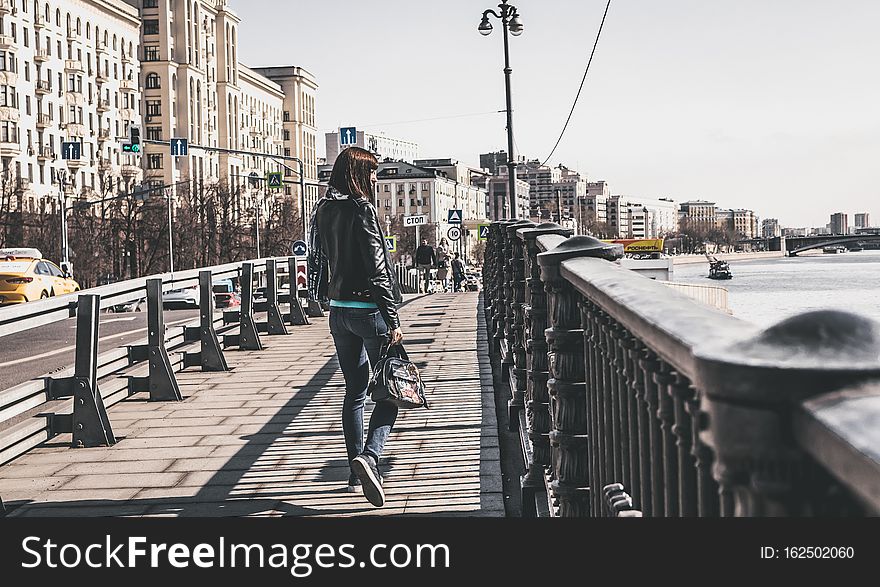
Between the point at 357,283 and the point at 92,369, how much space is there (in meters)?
2.68

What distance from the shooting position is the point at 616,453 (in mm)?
2807

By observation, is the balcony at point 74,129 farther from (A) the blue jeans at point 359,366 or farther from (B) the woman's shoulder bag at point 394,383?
(B) the woman's shoulder bag at point 394,383

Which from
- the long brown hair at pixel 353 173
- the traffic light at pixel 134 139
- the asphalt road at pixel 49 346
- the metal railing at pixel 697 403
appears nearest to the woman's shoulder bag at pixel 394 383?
the long brown hair at pixel 353 173

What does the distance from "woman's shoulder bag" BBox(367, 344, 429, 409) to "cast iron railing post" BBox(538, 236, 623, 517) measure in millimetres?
Answer: 2233

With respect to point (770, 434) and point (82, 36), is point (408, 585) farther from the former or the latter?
point (82, 36)

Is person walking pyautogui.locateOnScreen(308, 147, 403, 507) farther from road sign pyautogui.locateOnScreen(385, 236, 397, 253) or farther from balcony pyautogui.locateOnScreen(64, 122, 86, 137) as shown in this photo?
balcony pyautogui.locateOnScreen(64, 122, 86, 137)

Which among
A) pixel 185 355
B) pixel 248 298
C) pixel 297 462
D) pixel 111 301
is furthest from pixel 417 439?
pixel 248 298

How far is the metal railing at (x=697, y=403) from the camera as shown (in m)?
0.97

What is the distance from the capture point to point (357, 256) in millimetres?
5969

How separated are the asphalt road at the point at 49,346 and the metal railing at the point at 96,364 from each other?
45 cm

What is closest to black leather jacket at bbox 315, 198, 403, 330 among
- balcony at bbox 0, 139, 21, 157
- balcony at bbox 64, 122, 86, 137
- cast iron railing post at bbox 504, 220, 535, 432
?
cast iron railing post at bbox 504, 220, 535, 432

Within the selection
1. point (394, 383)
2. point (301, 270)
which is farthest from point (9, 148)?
point (394, 383)

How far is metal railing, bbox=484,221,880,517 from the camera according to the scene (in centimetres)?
97

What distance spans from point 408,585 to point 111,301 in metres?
7.02
